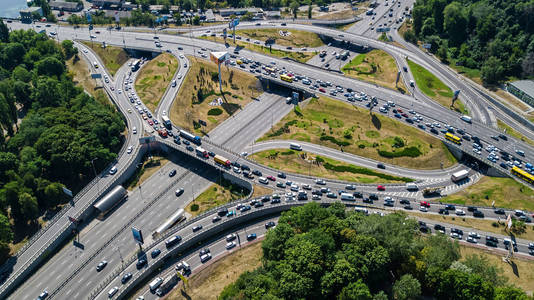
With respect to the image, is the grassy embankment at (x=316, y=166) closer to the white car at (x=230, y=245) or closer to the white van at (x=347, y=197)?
the white van at (x=347, y=197)

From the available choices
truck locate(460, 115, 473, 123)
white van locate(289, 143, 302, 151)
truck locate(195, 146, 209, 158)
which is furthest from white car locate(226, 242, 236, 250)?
truck locate(460, 115, 473, 123)

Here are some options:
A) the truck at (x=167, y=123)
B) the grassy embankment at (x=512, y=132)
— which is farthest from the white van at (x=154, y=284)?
the grassy embankment at (x=512, y=132)

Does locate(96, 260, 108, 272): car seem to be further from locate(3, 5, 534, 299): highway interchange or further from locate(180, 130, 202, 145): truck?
locate(180, 130, 202, 145): truck

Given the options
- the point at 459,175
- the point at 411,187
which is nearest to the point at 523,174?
the point at 459,175

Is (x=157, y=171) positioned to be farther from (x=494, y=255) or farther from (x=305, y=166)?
(x=494, y=255)

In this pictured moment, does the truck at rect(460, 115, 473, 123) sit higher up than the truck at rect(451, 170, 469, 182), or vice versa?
the truck at rect(460, 115, 473, 123)

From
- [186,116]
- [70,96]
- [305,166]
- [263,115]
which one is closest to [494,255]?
[305,166]
